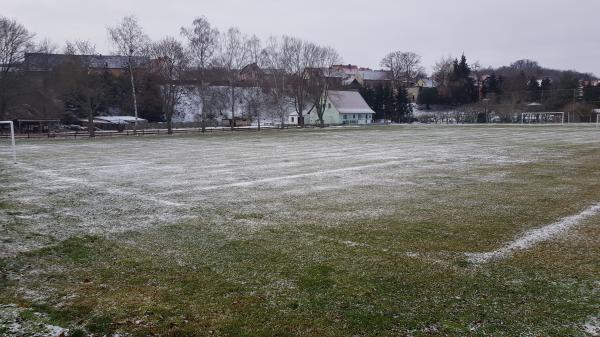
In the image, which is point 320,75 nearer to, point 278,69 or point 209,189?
point 278,69

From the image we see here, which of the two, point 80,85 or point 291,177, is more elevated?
point 80,85

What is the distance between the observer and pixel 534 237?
8.35m

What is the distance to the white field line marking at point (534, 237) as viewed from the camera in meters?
7.20

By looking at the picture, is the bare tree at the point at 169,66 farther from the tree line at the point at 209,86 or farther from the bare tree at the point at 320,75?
the bare tree at the point at 320,75

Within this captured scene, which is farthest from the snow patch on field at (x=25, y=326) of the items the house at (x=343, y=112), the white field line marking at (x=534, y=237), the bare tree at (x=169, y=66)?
the house at (x=343, y=112)

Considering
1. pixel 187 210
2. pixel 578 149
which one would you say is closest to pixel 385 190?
pixel 187 210

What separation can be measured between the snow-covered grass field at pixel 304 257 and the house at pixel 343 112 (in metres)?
79.4

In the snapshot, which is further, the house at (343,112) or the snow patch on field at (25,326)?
the house at (343,112)

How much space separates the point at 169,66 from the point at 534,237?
55.1 m

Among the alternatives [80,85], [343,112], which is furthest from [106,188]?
[343,112]

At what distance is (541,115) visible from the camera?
85.2 metres

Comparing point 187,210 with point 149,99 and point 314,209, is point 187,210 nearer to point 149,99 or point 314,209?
point 314,209

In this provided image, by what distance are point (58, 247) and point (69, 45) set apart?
5997 cm

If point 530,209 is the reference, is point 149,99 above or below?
above
